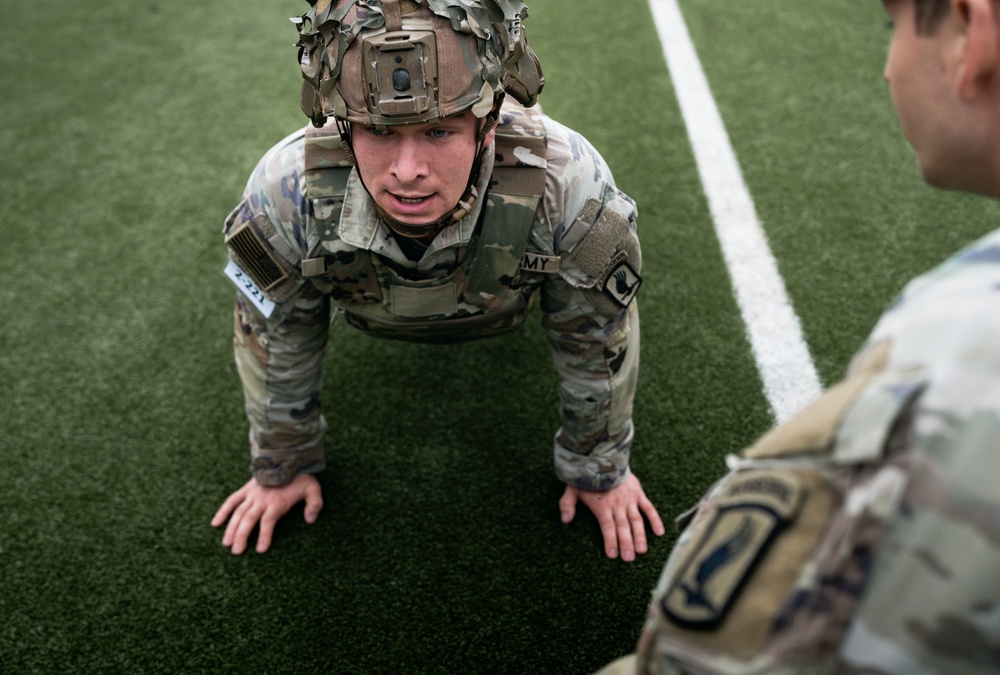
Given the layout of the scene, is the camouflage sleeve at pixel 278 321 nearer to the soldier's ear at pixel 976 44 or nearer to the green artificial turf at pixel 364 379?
the green artificial turf at pixel 364 379

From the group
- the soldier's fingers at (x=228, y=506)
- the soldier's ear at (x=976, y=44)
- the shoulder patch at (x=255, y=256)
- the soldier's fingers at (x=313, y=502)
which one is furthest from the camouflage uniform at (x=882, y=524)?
the soldier's fingers at (x=228, y=506)

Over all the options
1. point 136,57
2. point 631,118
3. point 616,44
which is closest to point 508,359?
point 631,118

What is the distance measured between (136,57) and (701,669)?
13.1 ft

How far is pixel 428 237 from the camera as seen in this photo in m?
1.80

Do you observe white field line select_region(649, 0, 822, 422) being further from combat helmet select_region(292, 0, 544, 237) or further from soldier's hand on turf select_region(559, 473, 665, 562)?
combat helmet select_region(292, 0, 544, 237)

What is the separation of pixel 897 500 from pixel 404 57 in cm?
106

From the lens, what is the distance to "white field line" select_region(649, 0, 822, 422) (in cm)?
242

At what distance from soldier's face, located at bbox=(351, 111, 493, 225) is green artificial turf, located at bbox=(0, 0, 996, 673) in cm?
89

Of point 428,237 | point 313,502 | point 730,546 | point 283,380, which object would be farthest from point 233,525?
point 730,546

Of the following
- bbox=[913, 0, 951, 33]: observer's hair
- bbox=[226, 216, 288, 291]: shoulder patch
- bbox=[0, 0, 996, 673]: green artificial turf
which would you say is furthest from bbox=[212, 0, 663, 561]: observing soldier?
bbox=[913, 0, 951, 33]: observer's hair

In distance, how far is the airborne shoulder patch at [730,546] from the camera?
826 millimetres

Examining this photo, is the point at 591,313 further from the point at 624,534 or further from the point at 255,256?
the point at 255,256

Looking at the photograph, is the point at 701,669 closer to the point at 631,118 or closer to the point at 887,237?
the point at 887,237

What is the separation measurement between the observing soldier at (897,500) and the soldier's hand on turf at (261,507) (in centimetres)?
141
